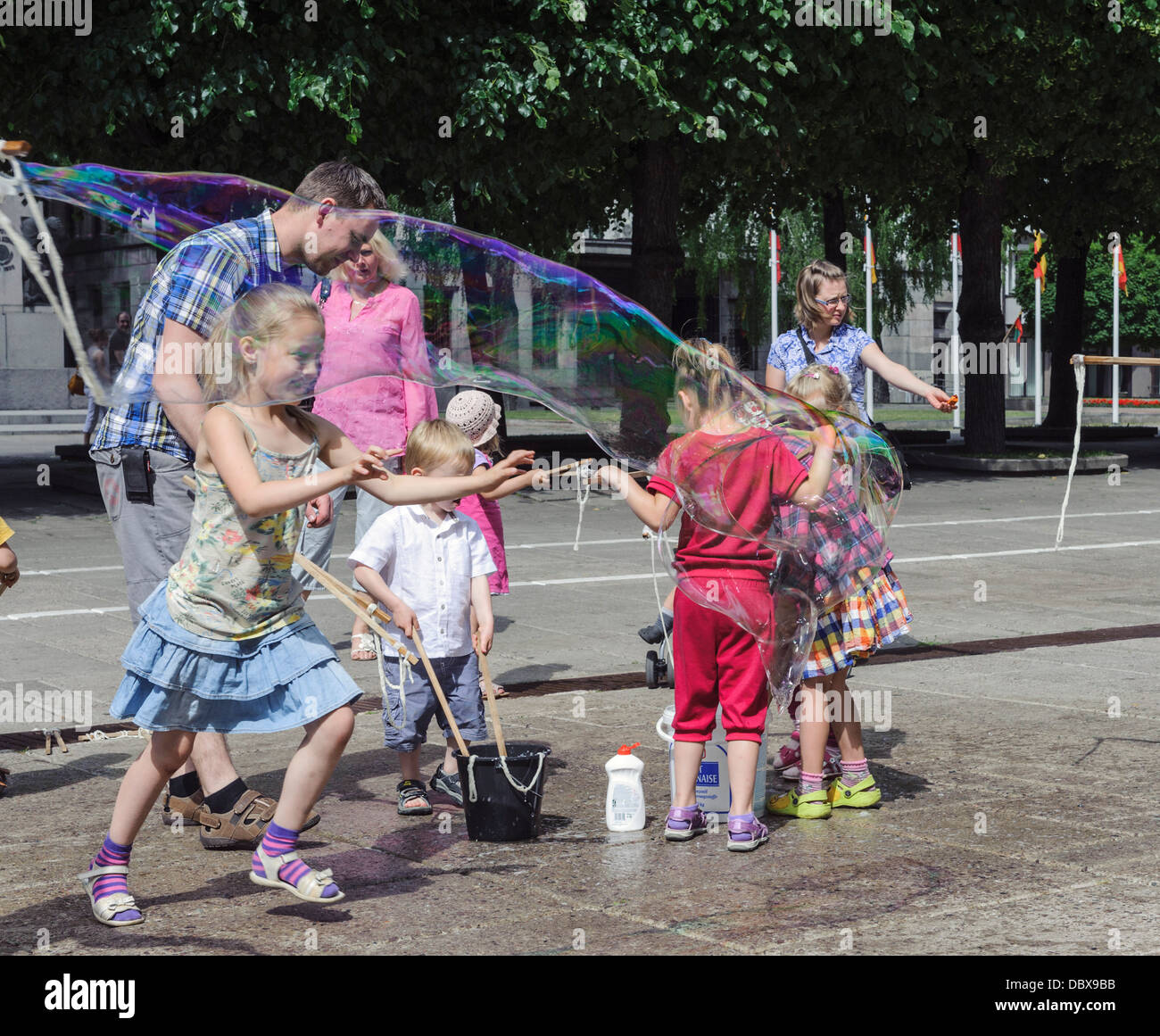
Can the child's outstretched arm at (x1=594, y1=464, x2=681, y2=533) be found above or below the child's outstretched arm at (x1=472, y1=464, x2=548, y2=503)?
below

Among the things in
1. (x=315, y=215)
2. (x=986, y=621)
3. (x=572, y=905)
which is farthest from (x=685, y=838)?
(x=986, y=621)

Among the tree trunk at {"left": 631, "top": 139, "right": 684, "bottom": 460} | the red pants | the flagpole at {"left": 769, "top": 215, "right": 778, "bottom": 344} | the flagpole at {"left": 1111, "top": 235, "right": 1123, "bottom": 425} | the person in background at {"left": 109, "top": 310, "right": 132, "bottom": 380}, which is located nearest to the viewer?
the person in background at {"left": 109, "top": 310, "right": 132, "bottom": 380}

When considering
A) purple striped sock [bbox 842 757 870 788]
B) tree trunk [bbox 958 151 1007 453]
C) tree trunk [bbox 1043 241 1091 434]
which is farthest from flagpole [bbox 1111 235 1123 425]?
purple striped sock [bbox 842 757 870 788]

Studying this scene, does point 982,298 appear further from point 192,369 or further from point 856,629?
point 192,369

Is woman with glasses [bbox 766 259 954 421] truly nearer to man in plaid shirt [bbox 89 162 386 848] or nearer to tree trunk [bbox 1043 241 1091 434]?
man in plaid shirt [bbox 89 162 386 848]

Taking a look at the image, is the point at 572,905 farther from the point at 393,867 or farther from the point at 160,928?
the point at 160,928

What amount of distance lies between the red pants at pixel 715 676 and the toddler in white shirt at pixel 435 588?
0.75 metres

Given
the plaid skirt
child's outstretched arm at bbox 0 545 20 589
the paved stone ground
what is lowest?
the paved stone ground

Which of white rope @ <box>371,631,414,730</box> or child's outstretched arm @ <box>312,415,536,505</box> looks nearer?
child's outstretched arm @ <box>312,415,536,505</box>

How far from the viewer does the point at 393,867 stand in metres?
4.65

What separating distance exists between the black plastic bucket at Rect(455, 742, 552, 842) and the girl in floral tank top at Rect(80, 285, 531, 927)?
760 mm

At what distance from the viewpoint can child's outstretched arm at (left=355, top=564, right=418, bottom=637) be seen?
5176 millimetres

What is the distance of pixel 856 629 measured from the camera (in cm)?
538

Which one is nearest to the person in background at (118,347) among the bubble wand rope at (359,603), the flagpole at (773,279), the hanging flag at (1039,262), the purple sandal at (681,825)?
the bubble wand rope at (359,603)
